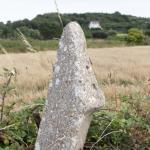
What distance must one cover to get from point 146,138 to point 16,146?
3.14 ft

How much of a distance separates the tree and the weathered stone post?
4725 centimetres

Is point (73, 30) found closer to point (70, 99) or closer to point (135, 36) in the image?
point (70, 99)

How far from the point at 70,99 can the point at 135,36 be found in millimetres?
50430

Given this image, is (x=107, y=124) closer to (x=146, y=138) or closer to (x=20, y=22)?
(x=146, y=138)

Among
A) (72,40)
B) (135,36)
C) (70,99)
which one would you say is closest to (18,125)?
(70,99)

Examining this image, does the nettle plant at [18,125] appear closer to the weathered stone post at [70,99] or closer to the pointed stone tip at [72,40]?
the weathered stone post at [70,99]

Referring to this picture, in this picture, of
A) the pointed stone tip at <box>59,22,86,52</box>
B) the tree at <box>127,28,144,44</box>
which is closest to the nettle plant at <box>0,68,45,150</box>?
the pointed stone tip at <box>59,22,86,52</box>

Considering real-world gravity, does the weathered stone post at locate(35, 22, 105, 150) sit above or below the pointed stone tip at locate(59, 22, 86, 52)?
below

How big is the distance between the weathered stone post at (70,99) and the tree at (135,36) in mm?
47253

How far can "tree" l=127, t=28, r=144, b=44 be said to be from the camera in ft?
171

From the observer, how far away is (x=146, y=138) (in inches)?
162

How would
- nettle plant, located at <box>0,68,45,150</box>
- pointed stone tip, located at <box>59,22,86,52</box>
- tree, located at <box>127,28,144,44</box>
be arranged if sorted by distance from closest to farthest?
pointed stone tip, located at <box>59,22,86,52</box>, nettle plant, located at <box>0,68,45,150</box>, tree, located at <box>127,28,144,44</box>

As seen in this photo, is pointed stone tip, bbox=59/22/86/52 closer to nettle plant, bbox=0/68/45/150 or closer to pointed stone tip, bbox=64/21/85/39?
pointed stone tip, bbox=64/21/85/39

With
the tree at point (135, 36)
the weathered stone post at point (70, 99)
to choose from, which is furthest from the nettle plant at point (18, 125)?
the tree at point (135, 36)
